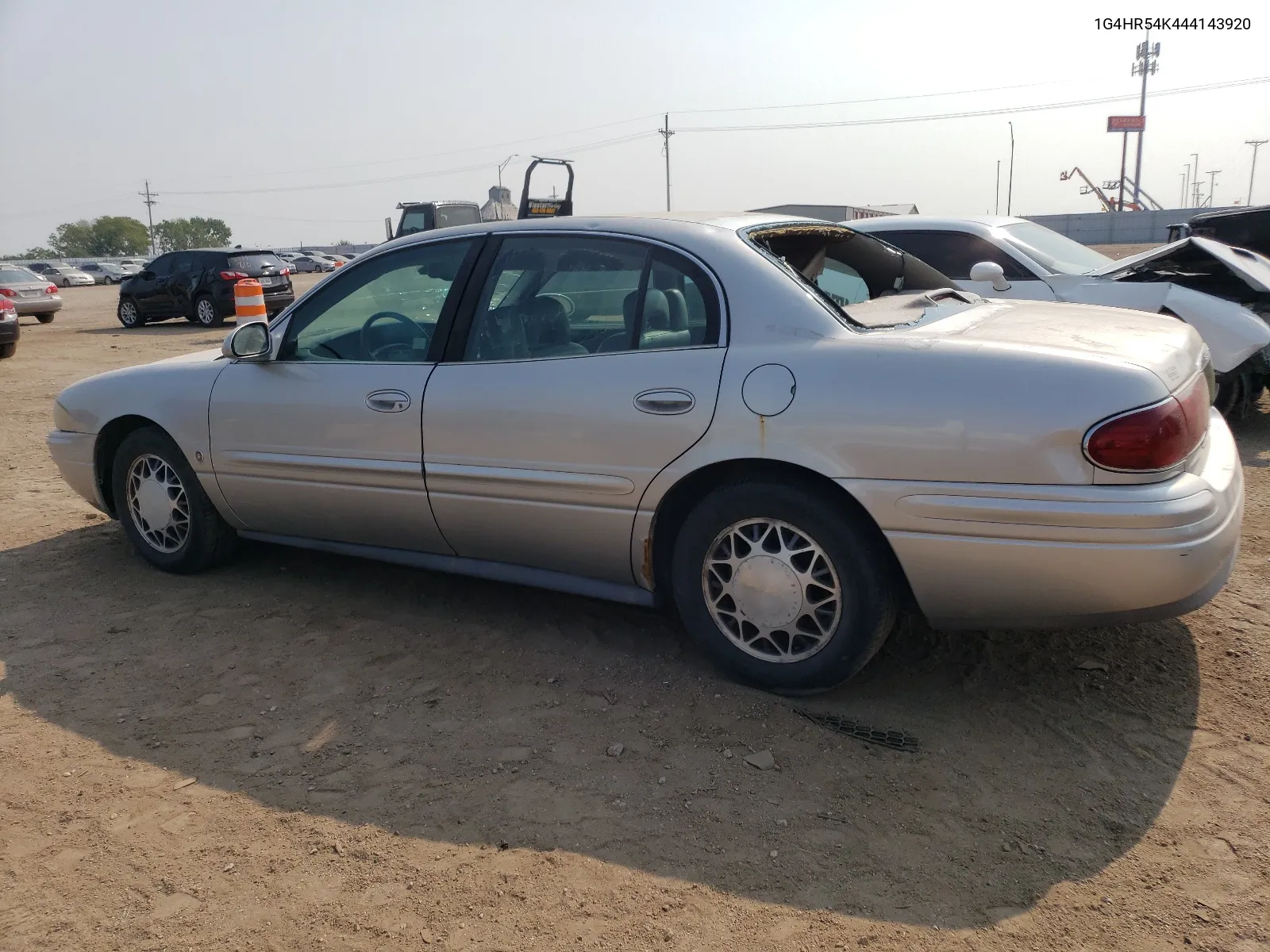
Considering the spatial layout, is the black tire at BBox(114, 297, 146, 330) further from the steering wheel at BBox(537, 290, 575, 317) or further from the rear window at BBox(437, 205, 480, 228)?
the steering wheel at BBox(537, 290, 575, 317)

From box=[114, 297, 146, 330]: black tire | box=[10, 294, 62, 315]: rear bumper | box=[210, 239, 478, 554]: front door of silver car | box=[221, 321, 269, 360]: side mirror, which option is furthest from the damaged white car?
box=[10, 294, 62, 315]: rear bumper

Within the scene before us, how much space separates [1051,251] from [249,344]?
19.8 ft

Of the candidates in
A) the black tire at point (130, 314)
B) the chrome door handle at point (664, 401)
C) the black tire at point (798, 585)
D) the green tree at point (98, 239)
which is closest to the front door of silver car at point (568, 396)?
the chrome door handle at point (664, 401)

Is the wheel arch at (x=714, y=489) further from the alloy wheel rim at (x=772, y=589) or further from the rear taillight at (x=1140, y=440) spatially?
the rear taillight at (x=1140, y=440)

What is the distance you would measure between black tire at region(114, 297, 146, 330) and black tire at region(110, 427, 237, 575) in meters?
17.8

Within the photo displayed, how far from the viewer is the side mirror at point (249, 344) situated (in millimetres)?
4266

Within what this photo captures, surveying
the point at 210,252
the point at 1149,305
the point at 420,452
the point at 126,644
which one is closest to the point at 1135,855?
the point at 420,452

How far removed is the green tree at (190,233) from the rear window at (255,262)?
101926mm

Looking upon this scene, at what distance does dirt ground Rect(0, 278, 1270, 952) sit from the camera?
93.2 inches

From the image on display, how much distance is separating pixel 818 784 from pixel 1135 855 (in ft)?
2.63

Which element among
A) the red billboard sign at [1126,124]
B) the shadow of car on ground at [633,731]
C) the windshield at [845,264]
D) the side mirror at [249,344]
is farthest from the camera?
the red billboard sign at [1126,124]

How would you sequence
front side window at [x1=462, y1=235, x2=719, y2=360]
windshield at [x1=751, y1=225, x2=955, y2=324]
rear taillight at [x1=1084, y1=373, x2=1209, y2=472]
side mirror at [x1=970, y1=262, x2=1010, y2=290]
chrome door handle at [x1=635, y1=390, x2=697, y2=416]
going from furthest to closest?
side mirror at [x1=970, y1=262, x2=1010, y2=290]
windshield at [x1=751, y1=225, x2=955, y2=324]
front side window at [x1=462, y1=235, x2=719, y2=360]
chrome door handle at [x1=635, y1=390, x2=697, y2=416]
rear taillight at [x1=1084, y1=373, x2=1209, y2=472]

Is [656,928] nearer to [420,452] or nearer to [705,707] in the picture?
[705,707]

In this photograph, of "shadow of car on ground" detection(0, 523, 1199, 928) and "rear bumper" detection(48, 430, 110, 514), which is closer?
"shadow of car on ground" detection(0, 523, 1199, 928)
